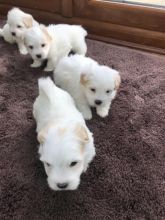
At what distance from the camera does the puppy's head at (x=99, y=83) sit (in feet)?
5.38

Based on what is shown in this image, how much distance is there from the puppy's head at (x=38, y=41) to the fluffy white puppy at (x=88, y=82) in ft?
0.73

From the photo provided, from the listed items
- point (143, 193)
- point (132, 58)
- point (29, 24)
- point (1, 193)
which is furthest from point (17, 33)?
point (143, 193)

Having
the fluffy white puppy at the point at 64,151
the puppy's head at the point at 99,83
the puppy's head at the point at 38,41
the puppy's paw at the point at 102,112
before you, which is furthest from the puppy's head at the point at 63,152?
the puppy's head at the point at 38,41

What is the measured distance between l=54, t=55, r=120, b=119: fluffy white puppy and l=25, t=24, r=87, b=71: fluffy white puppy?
0.23 metres

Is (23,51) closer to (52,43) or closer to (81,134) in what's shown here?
(52,43)

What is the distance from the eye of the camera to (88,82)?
66.2 inches

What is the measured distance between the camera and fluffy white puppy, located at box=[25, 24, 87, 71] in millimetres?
2057

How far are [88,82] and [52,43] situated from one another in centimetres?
61

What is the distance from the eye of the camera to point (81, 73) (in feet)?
5.67

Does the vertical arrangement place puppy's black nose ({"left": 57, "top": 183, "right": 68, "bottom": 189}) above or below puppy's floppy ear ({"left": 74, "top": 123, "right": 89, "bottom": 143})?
below

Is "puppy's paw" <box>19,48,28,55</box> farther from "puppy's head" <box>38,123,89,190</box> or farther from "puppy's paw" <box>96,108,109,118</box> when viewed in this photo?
"puppy's head" <box>38,123,89,190</box>

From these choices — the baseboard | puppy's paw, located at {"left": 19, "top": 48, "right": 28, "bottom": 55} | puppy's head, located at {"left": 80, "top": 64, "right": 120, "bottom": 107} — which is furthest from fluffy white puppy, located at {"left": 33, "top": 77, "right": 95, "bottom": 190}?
the baseboard

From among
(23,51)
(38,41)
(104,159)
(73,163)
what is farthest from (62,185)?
(23,51)

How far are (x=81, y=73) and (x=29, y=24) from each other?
82cm
